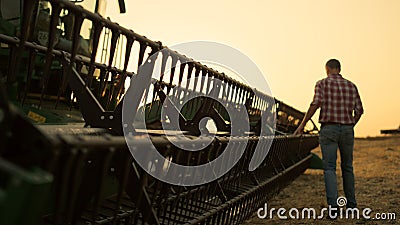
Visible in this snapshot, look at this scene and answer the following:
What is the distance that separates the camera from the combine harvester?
137 centimetres

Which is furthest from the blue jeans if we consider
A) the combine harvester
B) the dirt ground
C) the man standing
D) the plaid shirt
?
the combine harvester

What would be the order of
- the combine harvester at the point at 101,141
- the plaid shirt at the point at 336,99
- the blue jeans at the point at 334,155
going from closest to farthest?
the combine harvester at the point at 101,141
the blue jeans at the point at 334,155
the plaid shirt at the point at 336,99

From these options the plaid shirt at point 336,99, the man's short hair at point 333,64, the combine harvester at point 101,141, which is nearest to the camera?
the combine harvester at point 101,141

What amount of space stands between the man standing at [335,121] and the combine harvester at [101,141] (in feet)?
2.06

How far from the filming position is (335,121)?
17.8 ft

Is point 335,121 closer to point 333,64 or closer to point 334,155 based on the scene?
point 334,155

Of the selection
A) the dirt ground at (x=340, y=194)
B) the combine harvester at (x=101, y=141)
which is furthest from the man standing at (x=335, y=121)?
the combine harvester at (x=101, y=141)

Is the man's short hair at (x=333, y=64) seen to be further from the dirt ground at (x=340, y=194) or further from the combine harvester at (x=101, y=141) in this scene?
the dirt ground at (x=340, y=194)

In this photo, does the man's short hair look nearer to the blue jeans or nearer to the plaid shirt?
the plaid shirt

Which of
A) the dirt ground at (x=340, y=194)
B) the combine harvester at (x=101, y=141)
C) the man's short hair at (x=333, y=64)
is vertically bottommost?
the dirt ground at (x=340, y=194)

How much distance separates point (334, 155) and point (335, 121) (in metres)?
0.39

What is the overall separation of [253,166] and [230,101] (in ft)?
2.70

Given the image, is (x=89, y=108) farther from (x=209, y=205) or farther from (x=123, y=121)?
(x=209, y=205)

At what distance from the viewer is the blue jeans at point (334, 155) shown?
5.32 metres
